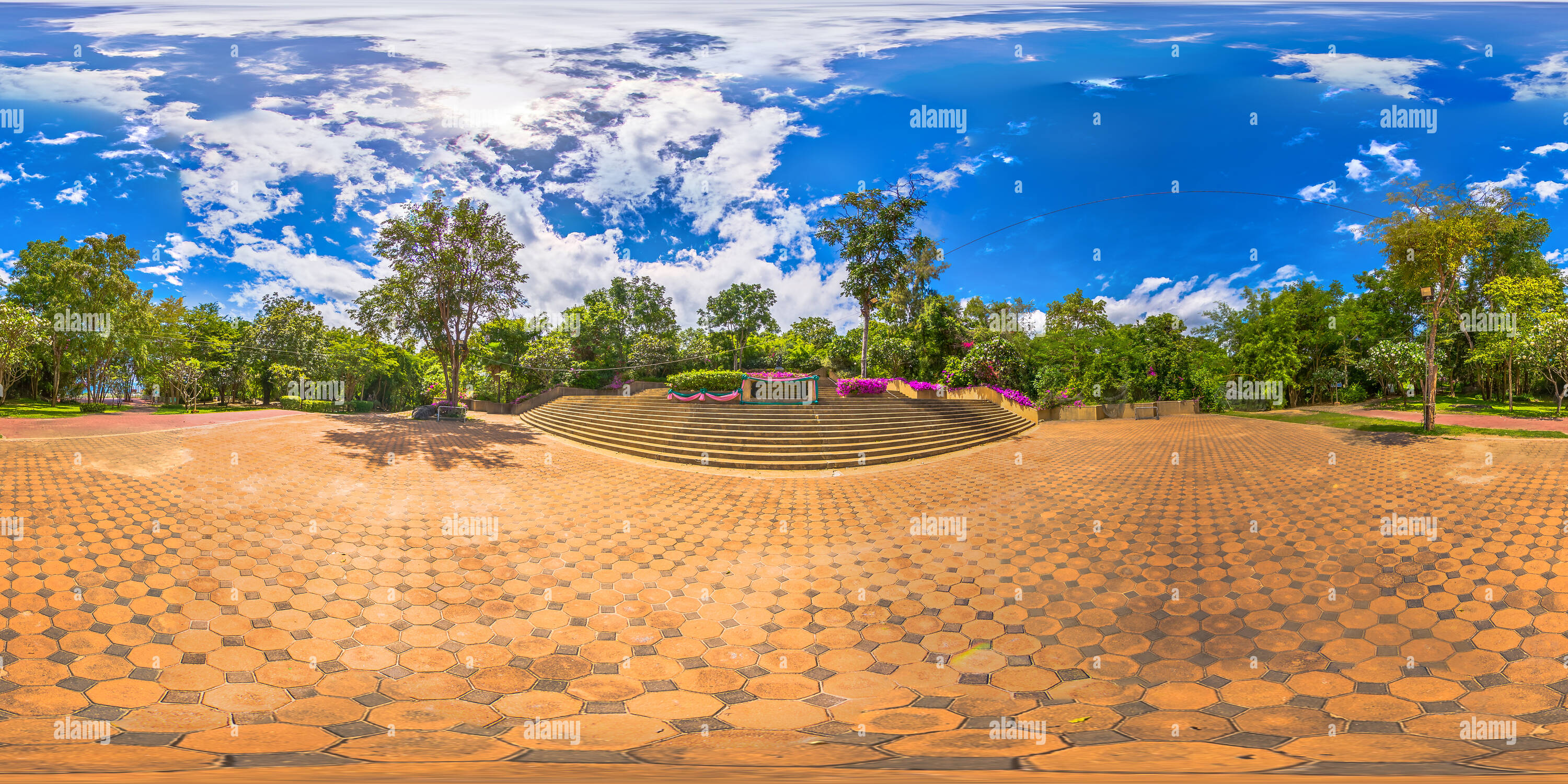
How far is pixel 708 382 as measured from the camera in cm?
2036

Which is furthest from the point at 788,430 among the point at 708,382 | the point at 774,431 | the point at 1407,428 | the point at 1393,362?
the point at 1393,362

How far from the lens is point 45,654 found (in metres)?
2.52

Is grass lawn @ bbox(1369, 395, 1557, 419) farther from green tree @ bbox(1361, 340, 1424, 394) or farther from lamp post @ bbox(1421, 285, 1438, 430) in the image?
lamp post @ bbox(1421, 285, 1438, 430)

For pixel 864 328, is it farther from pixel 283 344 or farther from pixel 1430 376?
pixel 283 344

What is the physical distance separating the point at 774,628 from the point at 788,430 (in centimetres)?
777

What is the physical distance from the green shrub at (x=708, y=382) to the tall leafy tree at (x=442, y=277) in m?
6.09

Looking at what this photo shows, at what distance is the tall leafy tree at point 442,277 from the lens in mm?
15031

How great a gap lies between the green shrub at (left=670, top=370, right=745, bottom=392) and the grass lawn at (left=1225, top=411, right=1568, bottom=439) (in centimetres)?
1631

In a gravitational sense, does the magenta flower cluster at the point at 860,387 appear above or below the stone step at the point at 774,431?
above

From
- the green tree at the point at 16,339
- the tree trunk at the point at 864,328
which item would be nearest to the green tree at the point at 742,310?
the tree trunk at the point at 864,328

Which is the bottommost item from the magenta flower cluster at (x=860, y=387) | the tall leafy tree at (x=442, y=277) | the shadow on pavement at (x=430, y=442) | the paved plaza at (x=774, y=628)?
the paved plaza at (x=774, y=628)

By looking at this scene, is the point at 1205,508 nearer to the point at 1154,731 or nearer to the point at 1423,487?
the point at 1423,487

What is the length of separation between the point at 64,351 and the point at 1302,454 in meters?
18.6

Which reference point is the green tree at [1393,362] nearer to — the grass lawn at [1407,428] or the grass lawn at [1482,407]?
the grass lawn at [1482,407]
